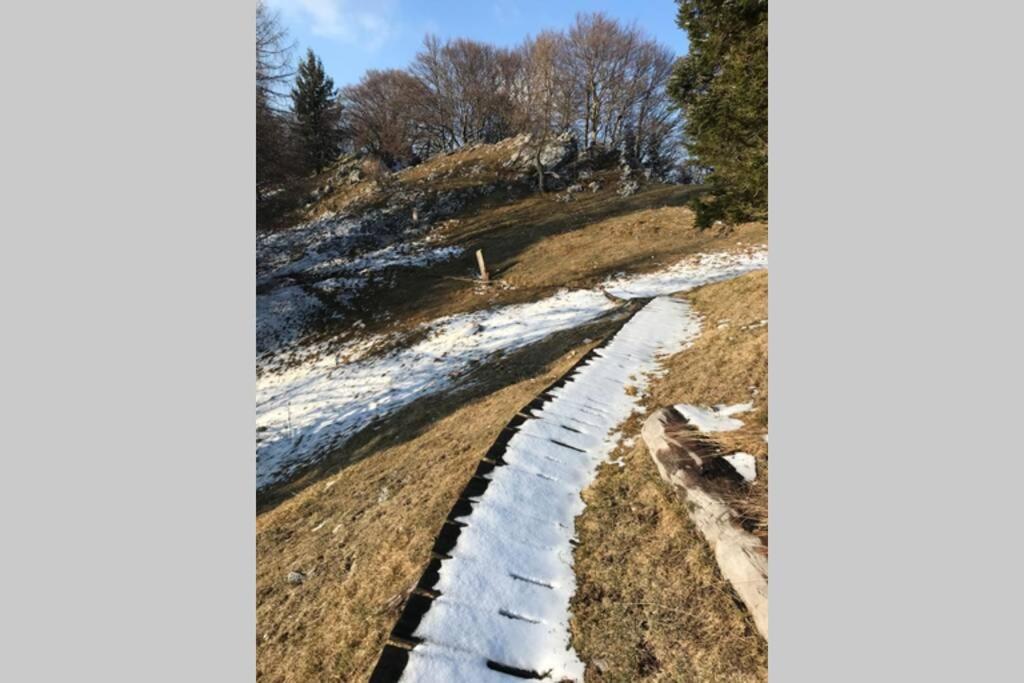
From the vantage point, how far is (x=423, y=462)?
7.25 metres

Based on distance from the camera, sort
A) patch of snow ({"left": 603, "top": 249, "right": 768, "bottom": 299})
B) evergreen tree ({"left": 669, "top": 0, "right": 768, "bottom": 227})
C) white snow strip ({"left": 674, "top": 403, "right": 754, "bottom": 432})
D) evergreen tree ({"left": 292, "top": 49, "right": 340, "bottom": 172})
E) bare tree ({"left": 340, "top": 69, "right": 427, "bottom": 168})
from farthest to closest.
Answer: bare tree ({"left": 340, "top": 69, "right": 427, "bottom": 168}) → evergreen tree ({"left": 292, "top": 49, "right": 340, "bottom": 172}) → patch of snow ({"left": 603, "top": 249, "right": 768, "bottom": 299}) → evergreen tree ({"left": 669, "top": 0, "right": 768, "bottom": 227}) → white snow strip ({"left": 674, "top": 403, "right": 754, "bottom": 432})

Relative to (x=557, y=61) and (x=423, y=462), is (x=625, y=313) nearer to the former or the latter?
(x=423, y=462)

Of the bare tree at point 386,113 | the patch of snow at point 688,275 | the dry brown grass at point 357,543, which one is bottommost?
the dry brown grass at point 357,543

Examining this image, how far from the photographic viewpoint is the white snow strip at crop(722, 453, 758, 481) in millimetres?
4645

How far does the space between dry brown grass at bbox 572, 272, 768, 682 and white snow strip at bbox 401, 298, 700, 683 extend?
0.20 meters

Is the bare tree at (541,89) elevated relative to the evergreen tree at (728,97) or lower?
elevated

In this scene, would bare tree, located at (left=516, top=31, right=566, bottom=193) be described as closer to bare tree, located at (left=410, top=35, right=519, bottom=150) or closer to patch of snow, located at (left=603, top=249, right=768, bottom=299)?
bare tree, located at (left=410, top=35, right=519, bottom=150)

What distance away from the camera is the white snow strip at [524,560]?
3516mm

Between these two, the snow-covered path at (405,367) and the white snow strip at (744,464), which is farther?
the snow-covered path at (405,367)

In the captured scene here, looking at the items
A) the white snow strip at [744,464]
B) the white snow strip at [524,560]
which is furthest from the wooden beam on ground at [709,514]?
the white snow strip at [524,560]

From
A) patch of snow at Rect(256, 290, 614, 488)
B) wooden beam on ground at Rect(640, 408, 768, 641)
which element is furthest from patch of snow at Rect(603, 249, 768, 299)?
wooden beam on ground at Rect(640, 408, 768, 641)

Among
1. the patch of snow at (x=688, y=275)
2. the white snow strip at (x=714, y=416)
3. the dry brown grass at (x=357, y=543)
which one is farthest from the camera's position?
the patch of snow at (x=688, y=275)

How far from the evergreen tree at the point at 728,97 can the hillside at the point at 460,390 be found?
241 cm

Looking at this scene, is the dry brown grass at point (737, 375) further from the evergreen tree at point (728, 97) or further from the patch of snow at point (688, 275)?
the patch of snow at point (688, 275)
